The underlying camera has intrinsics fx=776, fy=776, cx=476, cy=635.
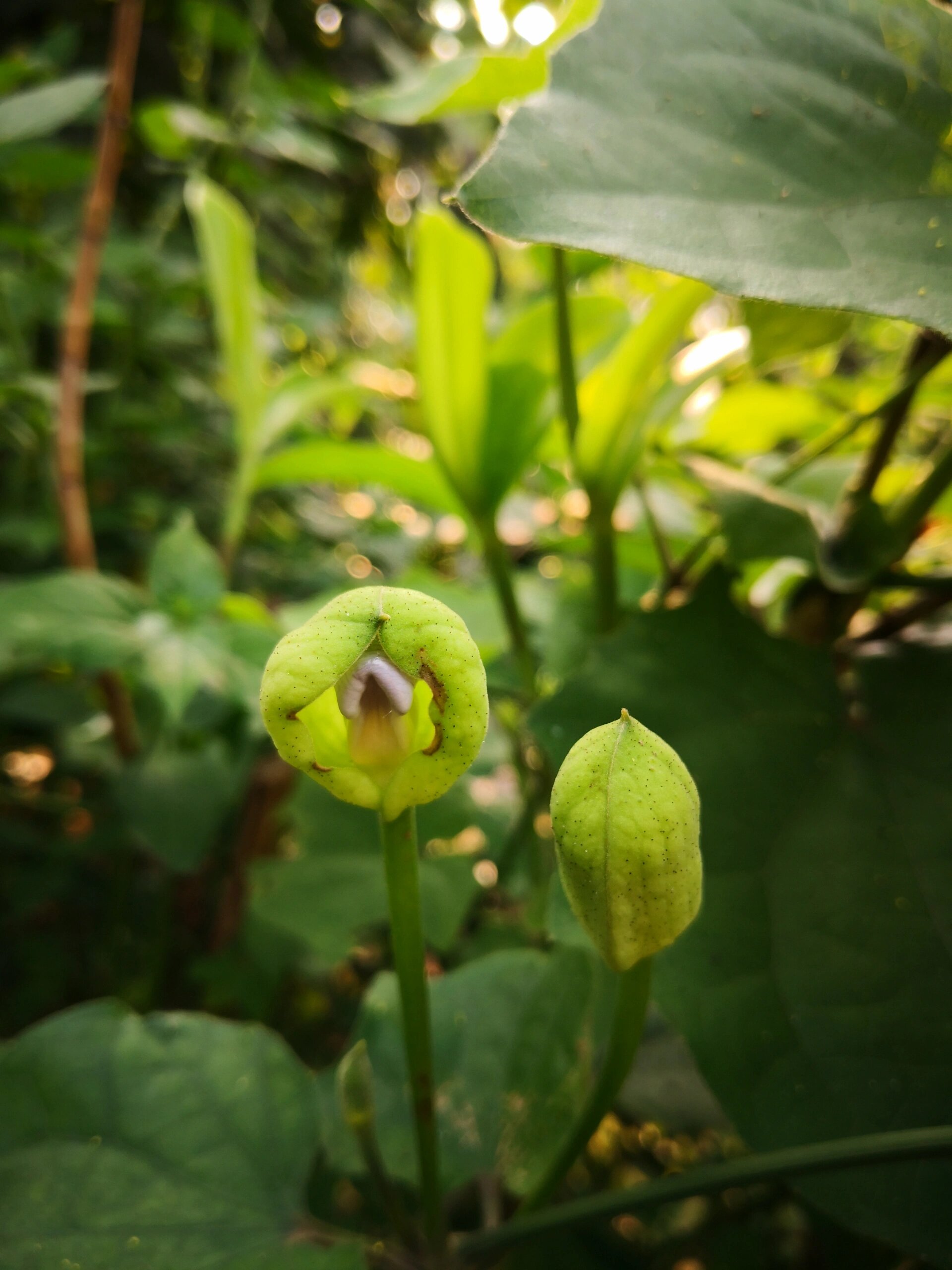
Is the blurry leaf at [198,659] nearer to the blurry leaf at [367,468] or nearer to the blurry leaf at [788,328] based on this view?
the blurry leaf at [367,468]

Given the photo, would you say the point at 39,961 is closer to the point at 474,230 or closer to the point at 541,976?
the point at 541,976

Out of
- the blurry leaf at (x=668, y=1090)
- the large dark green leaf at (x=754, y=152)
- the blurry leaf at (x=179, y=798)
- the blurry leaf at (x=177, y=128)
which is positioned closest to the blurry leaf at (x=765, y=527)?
the large dark green leaf at (x=754, y=152)

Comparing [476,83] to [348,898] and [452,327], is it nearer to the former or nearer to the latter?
[452,327]

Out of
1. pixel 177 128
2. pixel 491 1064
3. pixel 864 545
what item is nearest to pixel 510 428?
pixel 864 545

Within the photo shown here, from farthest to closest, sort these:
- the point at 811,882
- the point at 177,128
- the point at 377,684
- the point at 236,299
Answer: the point at 177,128 < the point at 236,299 < the point at 811,882 < the point at 377,684

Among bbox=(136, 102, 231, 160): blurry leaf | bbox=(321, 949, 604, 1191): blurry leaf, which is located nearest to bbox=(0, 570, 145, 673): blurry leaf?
bbox=(321, 949, 604, 1191): blurry leaf

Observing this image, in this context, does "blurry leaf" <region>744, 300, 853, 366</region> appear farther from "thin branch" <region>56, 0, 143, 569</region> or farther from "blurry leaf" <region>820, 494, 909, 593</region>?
"thin branch" <region>56, 0, 143, 569</region>
